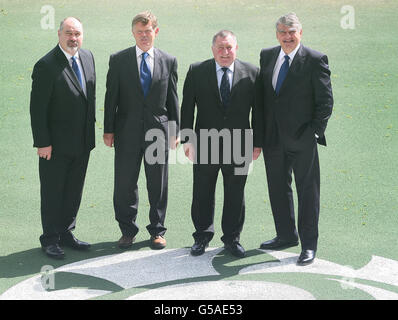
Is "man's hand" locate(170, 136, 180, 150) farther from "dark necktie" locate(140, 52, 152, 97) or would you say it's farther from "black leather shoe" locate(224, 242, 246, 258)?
"black leather shoe" locate(224, 242, 246, 258)

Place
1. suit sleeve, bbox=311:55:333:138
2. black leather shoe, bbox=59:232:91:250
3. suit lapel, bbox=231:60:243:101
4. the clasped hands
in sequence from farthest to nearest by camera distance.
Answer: black leather shoe, bbox=59:232:91:250 < the clasped hands < suit lapel, bbox=231:60:243:101 < suit sleeve, bbox=311:55:333:138

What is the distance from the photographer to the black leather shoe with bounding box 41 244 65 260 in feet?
23.1

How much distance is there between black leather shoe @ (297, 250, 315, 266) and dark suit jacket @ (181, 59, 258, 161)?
1.20 meters

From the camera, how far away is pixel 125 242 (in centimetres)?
734

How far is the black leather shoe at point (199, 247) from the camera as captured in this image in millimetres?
7117

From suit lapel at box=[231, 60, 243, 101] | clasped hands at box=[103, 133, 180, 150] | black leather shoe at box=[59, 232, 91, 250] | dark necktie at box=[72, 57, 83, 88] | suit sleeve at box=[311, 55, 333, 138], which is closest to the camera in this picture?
suit sleeve at box=[311, 55, 333, 138]

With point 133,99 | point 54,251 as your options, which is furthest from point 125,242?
point 133,99

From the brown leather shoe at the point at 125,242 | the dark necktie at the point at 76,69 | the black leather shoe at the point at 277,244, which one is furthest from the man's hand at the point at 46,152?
the black leather shoe at the point at 277,244

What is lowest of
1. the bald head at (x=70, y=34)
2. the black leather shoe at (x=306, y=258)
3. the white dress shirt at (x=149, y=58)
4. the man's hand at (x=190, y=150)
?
the black leather shoe at (x=306, y=258)

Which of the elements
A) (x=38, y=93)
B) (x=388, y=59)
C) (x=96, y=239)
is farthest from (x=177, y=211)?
(x=388, y=59)

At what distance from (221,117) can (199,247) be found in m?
1.24

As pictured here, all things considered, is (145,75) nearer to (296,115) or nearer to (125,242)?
(296,115)

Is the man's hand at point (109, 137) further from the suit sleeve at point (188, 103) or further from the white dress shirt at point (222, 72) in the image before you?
the white dress shirt at point (222, 72)

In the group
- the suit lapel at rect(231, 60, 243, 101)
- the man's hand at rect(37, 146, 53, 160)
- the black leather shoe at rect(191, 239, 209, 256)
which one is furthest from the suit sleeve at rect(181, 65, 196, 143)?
the man's hand at rect(37, 146, 53, 160)
